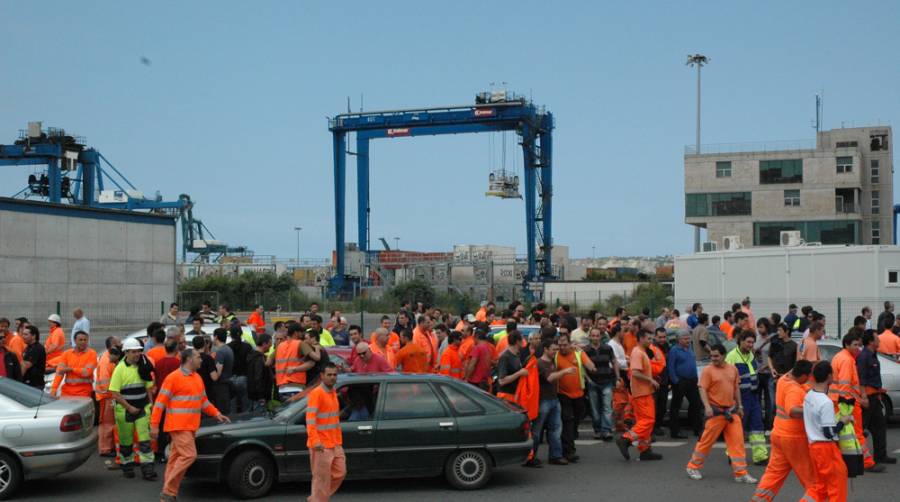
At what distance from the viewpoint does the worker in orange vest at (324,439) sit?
8062mm

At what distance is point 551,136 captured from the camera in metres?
59.4

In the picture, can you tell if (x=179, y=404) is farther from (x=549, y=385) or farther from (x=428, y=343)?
(x=428, y=343)

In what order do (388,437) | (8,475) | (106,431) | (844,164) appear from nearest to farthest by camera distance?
(8,475)
(388,437)
(106,431)
(844,164)

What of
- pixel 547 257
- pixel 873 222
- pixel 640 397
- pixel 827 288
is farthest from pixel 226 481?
pixel 873 222

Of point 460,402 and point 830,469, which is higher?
point 460,402

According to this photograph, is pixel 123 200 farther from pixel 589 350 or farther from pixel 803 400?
pixel 803 400

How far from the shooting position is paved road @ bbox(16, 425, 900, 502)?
9344 mm

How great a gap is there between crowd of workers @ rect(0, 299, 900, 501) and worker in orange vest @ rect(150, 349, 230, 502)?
14 mm

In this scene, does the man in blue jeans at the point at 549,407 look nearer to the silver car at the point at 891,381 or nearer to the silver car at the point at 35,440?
the silver car at the point at 891,381

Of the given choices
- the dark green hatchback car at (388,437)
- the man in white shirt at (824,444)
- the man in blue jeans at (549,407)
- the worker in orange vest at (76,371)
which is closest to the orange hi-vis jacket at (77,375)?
the worker in orange vest at (76,371)

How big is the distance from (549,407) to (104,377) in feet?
17.8

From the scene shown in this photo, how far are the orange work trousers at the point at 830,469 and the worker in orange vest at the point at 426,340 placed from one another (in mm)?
7120

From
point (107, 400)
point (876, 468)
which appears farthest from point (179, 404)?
point (876, 468)

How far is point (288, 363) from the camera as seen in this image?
12.0m
